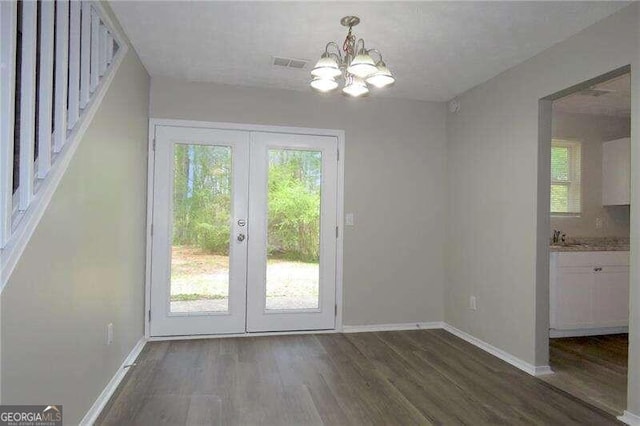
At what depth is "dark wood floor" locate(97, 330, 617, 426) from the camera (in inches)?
91.0

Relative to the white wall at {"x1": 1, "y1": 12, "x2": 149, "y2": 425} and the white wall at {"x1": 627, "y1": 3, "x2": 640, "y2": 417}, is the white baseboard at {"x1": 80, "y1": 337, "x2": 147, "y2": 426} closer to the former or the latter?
the white wall at {"x1": 1, "y1": 12, "x2": 149, "y2": 425}

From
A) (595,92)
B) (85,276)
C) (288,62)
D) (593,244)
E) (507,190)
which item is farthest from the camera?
(593,244)

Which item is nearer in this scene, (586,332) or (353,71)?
(353,71)

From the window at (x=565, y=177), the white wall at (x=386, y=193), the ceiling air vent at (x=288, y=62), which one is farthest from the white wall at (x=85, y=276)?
the window at (x=565, y=177)

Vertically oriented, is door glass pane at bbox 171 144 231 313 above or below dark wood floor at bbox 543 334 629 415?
above

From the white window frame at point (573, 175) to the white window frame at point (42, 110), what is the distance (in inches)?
190

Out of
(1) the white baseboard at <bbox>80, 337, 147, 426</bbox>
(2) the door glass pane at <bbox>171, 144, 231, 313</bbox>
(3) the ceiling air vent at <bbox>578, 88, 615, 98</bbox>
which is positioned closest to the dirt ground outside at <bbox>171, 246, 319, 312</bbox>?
(2) the door glass pane at <bbox>171, 144, 231, 313</bbox>

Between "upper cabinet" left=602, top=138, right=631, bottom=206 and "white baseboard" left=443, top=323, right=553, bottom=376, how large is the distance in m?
2.55

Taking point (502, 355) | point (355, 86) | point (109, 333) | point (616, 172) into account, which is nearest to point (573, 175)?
point (616, 172)

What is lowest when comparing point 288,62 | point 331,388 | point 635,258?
point 331,388

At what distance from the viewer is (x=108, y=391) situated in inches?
98.6

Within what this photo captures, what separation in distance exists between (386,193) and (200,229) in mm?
1955

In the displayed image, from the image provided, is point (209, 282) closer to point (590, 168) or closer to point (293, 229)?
point (293, 229)

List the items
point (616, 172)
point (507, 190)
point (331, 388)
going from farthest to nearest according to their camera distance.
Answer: point (616, 172) < point (507, 190) < point (331, 388)
